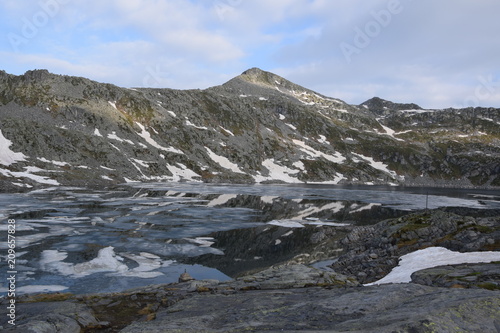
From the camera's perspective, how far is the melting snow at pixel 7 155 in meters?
102

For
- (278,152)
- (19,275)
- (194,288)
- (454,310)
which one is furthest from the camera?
(278,152)

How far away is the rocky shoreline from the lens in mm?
6796

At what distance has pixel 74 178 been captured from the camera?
10444cm

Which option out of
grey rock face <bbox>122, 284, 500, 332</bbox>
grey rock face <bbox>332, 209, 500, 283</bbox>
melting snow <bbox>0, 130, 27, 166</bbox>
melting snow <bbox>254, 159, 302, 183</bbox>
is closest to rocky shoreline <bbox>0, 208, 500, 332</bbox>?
grey rock face <bbox>122, 284, 500, 332</bbox>

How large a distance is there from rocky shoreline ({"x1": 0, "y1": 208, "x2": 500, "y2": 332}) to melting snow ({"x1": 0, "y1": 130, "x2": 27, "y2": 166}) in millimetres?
106708

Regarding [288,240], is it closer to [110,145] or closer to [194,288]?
[194,288]

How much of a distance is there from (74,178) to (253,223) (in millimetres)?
79551

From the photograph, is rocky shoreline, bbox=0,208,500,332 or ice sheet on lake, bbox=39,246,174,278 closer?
rocky shoreline, bbox=0,208,500,332

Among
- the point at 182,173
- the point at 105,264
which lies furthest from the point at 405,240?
the point at 182,173

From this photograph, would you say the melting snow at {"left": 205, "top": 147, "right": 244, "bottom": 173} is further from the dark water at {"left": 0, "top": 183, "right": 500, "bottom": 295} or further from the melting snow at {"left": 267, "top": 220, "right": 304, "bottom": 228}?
the melting snow at {"left": 267, "top": 220, "right": 304, "bottom": 228}

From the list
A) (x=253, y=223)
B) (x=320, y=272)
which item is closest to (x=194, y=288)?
(x=320, y=272)

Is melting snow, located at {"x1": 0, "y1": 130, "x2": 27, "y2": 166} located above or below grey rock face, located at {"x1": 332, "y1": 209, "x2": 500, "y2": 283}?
above

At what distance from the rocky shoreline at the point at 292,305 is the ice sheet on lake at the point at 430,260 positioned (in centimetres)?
121

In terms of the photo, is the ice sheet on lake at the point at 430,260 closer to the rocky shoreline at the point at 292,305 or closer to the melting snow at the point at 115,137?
the rocky shoreline at the point at 292,305
